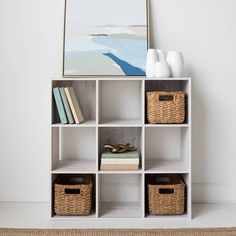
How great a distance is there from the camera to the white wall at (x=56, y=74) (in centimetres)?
255

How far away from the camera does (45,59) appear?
8.41 feet

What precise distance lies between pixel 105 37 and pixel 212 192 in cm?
124

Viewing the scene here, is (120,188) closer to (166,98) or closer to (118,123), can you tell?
(118,123)

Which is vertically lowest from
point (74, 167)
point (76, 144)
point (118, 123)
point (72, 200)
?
point (72, 200)

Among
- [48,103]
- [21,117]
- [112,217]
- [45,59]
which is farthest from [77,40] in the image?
[112,217]

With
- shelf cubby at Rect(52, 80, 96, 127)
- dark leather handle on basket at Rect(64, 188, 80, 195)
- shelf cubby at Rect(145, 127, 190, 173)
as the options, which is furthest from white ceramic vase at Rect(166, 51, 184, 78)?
dark leather handle on basket at Rect(64, 188, 80, 195)

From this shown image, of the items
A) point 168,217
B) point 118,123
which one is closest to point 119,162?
point 118,123

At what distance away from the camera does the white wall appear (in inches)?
100

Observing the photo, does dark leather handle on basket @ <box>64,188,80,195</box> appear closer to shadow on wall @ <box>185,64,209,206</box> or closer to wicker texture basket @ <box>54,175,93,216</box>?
wicker texture basket @ <box>54,175,93,216</box>

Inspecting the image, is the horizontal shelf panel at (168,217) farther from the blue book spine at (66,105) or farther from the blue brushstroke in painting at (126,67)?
the blue brushstroke in painting at (126,67)

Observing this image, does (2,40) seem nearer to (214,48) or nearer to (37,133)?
(37,133)

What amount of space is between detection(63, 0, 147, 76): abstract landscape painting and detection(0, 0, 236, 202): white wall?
0.31 feet

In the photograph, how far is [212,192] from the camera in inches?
103

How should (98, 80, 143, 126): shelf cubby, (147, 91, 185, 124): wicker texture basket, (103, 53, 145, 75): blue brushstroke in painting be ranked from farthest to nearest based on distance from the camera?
1. (98, 80, 143, 126): shelf cubby
2. (103, 53, 145, 75): blue brushstroke in painting
3. (147, 91, 185, 124): wicker texture basket
